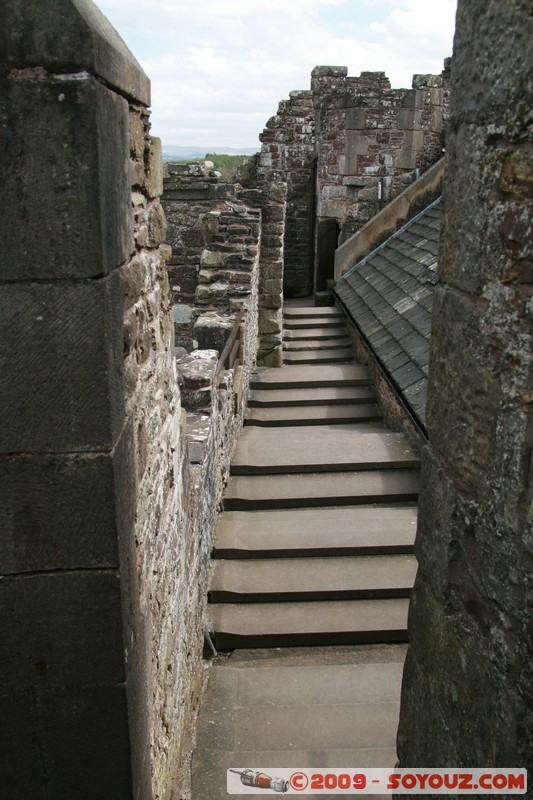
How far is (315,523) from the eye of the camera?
643 cm

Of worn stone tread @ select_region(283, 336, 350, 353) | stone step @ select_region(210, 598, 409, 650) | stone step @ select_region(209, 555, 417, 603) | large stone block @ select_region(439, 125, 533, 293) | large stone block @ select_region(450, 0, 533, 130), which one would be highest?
large stone block @ select_region(450, 0, 533, 130)

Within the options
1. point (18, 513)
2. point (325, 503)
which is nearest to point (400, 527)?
point (325, 503)

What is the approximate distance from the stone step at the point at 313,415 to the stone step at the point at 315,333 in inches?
96.3

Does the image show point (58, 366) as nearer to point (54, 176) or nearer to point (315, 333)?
point (54, 176)

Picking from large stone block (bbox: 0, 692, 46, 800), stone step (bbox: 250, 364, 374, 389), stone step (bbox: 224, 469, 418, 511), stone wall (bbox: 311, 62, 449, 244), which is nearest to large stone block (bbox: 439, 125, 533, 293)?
large stone block (bbox: 0, 692, 46, 800)

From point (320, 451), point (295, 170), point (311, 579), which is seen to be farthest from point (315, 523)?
point (295, 170)

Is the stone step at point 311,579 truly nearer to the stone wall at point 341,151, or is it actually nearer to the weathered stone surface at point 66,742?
the weathered stone surface at point 66,742

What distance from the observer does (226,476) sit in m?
6.95

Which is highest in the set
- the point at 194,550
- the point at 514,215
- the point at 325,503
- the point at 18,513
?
the point at 514,215

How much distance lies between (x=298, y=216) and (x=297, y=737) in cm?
1314

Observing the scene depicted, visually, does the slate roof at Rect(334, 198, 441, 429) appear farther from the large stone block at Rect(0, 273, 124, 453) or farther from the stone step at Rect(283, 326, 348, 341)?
the large stone block at Rect(0, 273, 124, 453)

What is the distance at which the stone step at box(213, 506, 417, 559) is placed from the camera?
6.05 meters

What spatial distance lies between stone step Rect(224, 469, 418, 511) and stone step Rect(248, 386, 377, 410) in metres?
1.74

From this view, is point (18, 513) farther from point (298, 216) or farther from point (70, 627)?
point (298, 216)
